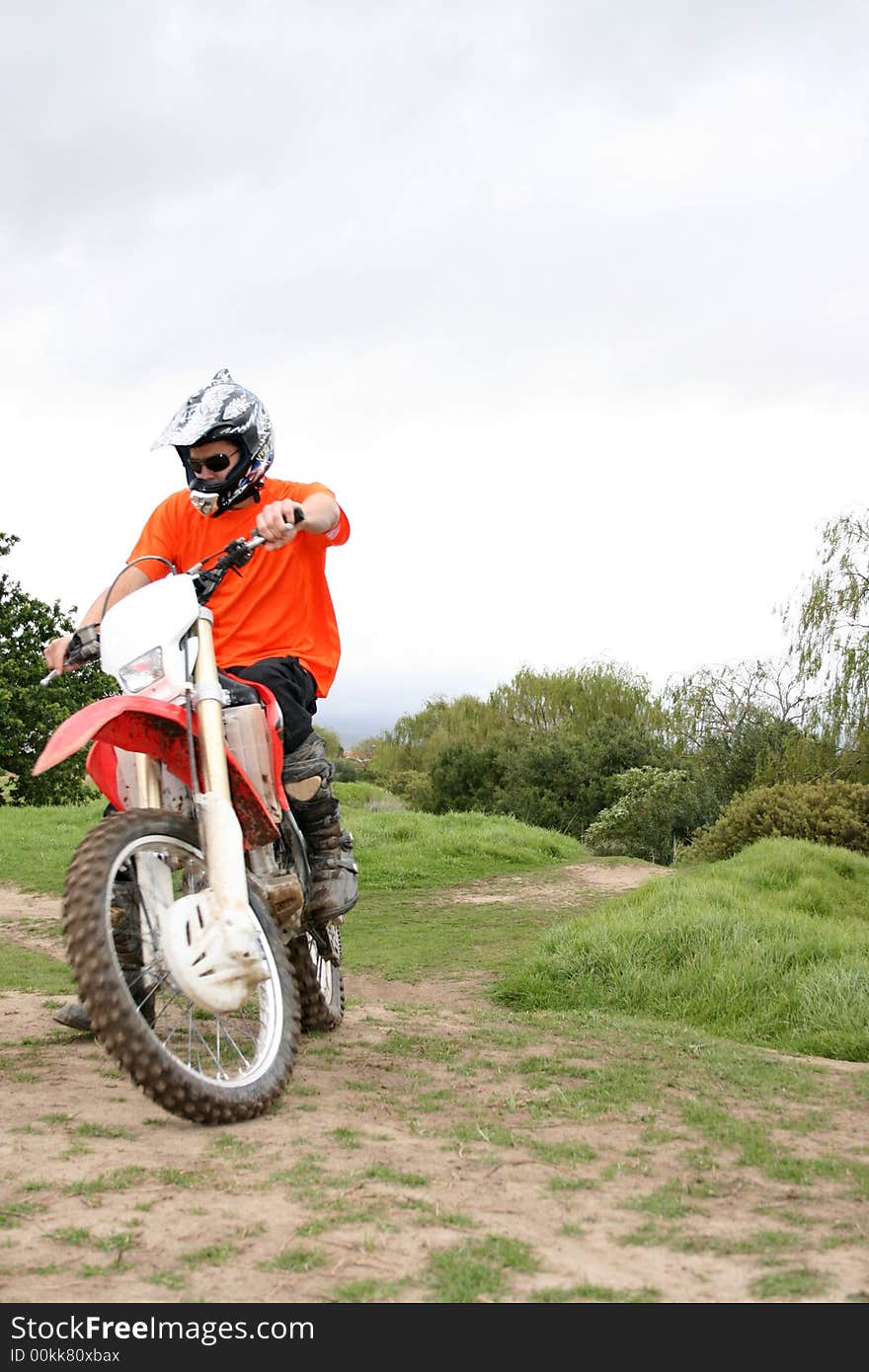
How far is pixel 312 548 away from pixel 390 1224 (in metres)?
2.59

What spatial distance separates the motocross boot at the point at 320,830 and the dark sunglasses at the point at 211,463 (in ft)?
3.36

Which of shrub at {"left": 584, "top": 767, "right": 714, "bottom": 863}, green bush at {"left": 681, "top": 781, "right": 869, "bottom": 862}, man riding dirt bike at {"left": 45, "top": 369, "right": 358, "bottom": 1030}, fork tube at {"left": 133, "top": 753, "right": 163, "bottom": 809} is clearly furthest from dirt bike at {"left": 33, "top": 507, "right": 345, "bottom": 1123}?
shrub at {"left": 584, "top": 767, "right": 714, "bottom": 863}

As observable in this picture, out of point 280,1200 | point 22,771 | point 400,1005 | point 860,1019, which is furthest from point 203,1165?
point 22,771

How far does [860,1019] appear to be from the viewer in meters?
5.78

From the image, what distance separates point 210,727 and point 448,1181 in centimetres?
143

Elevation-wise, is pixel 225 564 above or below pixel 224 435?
below

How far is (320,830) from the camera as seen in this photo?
4.51 metres

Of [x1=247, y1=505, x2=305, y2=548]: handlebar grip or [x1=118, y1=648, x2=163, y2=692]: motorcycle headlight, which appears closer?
[x1=118, y1=648, x2=163, y2=692]: motorcycle headlight

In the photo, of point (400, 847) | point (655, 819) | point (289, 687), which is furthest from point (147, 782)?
point (655, 819)

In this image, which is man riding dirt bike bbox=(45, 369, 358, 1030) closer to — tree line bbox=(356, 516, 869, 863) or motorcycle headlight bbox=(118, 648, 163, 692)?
motorcycle headlight bbox=(118, 648, 163, 692)

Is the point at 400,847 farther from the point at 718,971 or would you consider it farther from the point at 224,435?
the point at 224,435

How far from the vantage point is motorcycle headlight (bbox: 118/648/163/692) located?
11.8ft
